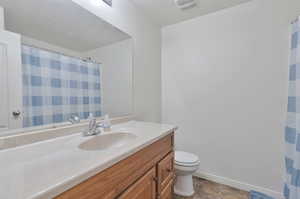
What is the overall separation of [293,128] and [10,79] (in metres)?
2.11

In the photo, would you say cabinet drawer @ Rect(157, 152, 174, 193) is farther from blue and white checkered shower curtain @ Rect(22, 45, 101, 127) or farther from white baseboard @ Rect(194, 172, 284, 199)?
white baseboard @ Rect(194, 172, 284, 199)

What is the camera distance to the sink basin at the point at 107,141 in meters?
0.90

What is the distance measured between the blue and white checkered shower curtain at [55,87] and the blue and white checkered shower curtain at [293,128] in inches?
68.1

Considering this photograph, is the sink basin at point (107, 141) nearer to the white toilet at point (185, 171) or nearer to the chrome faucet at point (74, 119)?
the chrome faucet at point (74, 119)

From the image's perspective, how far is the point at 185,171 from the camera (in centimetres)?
143

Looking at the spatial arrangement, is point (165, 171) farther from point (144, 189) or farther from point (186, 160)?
point (186, 160)

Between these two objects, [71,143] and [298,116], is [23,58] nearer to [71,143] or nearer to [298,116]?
[71,143]

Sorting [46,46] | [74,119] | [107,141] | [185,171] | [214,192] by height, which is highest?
[46,46]

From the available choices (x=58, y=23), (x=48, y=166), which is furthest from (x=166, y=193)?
(x=58, y=23)

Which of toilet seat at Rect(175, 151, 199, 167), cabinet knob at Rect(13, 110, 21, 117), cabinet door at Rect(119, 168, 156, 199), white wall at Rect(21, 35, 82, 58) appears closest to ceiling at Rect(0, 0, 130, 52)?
white wall at Rect(21, 35, 82, 58)

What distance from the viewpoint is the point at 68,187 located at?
437 millimetres

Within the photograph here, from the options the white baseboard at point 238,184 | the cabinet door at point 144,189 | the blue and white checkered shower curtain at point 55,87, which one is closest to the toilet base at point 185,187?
the white baseboard at point 238,184

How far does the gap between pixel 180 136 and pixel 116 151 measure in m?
1.46

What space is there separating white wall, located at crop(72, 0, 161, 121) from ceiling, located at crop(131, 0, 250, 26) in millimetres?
98
